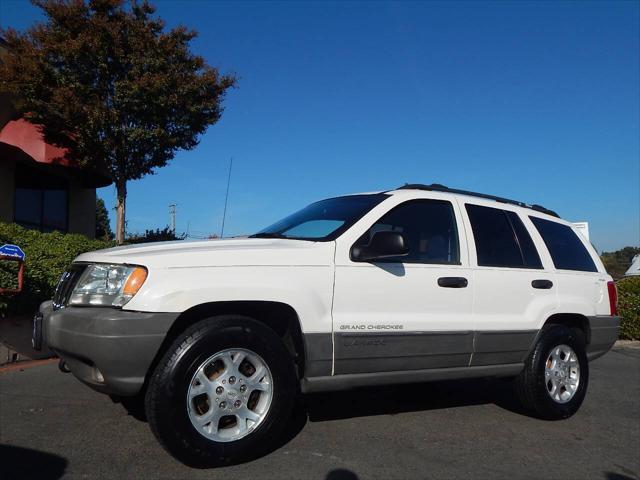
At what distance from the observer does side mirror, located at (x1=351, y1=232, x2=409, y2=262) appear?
376 centimetres

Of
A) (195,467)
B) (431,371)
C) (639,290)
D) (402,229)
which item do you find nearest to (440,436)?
(431,371)

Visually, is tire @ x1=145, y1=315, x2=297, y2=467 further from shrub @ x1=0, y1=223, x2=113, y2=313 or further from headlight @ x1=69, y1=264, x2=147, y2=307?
shrub @ x1=0, y1=223, x2=113, y2=313

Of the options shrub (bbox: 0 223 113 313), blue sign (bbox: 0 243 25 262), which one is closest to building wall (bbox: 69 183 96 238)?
shrub (bbox: 0 223 113 313)

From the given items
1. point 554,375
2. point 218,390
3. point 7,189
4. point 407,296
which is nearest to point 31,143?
point 7,189

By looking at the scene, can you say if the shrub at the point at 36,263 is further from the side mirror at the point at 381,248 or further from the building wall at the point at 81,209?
the building wall at the point at 81,209

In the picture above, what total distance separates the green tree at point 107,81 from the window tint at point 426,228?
800 cm

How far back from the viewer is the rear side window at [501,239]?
4.66 m

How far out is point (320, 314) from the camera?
3.68 metres

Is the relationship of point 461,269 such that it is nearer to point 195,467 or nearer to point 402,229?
point 402,229

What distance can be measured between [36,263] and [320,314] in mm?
5137

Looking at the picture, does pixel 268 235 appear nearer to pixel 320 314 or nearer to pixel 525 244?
pixel 320 314

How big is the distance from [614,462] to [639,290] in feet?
30.3

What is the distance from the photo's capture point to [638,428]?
191 inches

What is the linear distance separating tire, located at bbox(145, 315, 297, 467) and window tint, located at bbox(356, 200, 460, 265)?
1.30m
